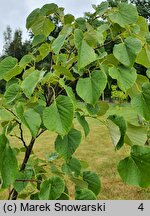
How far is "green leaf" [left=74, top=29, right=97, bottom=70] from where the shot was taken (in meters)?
0.98

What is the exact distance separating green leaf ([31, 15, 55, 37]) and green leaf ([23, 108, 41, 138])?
1.32ft

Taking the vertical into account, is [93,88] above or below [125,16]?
below

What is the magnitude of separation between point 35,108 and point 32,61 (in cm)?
31

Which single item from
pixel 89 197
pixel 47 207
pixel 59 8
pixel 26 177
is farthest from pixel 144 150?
pixel 59 8

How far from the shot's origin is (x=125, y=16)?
1.09 metres

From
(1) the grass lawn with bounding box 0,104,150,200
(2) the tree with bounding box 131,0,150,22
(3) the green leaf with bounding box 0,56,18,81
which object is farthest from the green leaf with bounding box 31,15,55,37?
(2) the tree with bounding box 131,0,150,22

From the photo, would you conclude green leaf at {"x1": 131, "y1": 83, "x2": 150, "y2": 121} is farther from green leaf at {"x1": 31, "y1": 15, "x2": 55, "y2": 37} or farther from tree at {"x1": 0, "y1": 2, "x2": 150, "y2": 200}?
green leaf at {"x1": 31, "y1": 15, "x2": 55, "y2": 37}

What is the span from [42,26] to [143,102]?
1.50 feet

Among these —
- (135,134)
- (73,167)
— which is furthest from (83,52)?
(73,167)

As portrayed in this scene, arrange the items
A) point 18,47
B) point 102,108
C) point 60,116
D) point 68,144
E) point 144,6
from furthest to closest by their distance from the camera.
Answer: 1. point 18,47
2. point 144,6
3. point 102,108
4. point 68,144
5. point 60,116

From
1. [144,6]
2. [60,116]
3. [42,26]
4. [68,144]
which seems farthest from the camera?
[144,6]

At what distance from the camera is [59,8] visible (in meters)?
1.23

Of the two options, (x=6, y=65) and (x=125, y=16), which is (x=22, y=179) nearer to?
(x=6, y=65)

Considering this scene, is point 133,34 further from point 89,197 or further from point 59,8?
point 89,197
